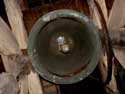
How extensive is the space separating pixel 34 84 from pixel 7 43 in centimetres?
51

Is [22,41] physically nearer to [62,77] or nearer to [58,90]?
[62,77]

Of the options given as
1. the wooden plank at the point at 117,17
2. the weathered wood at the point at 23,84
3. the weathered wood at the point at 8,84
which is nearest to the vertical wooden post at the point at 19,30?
the weathered wood at the point at 23,84

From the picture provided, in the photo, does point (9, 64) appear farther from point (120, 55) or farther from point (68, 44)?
point (120, 55)

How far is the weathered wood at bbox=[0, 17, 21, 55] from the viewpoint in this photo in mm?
3469

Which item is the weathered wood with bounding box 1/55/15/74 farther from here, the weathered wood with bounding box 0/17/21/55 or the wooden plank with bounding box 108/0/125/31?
the wooden plank with bounding box 108/0/125/31

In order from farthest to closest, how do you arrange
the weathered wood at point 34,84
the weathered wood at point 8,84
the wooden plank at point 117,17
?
the weathered wood at point 34,84 < the weathered wood at point 8,84 < the wooden plank at point 117,17

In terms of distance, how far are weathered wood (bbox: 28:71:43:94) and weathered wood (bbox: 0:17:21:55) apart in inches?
11.5

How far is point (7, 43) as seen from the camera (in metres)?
3.49

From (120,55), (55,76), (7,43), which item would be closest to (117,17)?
(120,55)

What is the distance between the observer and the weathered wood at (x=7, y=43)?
3469mm

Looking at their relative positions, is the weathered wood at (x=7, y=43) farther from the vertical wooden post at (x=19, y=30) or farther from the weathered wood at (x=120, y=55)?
the weathered wood at (x=120, y=55)

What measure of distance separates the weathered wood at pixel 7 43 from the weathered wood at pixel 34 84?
0.96 feet

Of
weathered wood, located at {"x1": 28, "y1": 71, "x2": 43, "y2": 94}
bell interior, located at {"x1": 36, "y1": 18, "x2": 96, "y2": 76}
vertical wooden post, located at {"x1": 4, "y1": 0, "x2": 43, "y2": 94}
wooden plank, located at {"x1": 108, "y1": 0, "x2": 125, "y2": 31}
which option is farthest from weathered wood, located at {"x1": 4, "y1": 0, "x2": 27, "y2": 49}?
wooden plank, located at {"x1": 108, "y1": 0, "x2": 125, "y2": 31}

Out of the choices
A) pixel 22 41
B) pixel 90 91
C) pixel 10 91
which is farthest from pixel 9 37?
pixel 90 91
